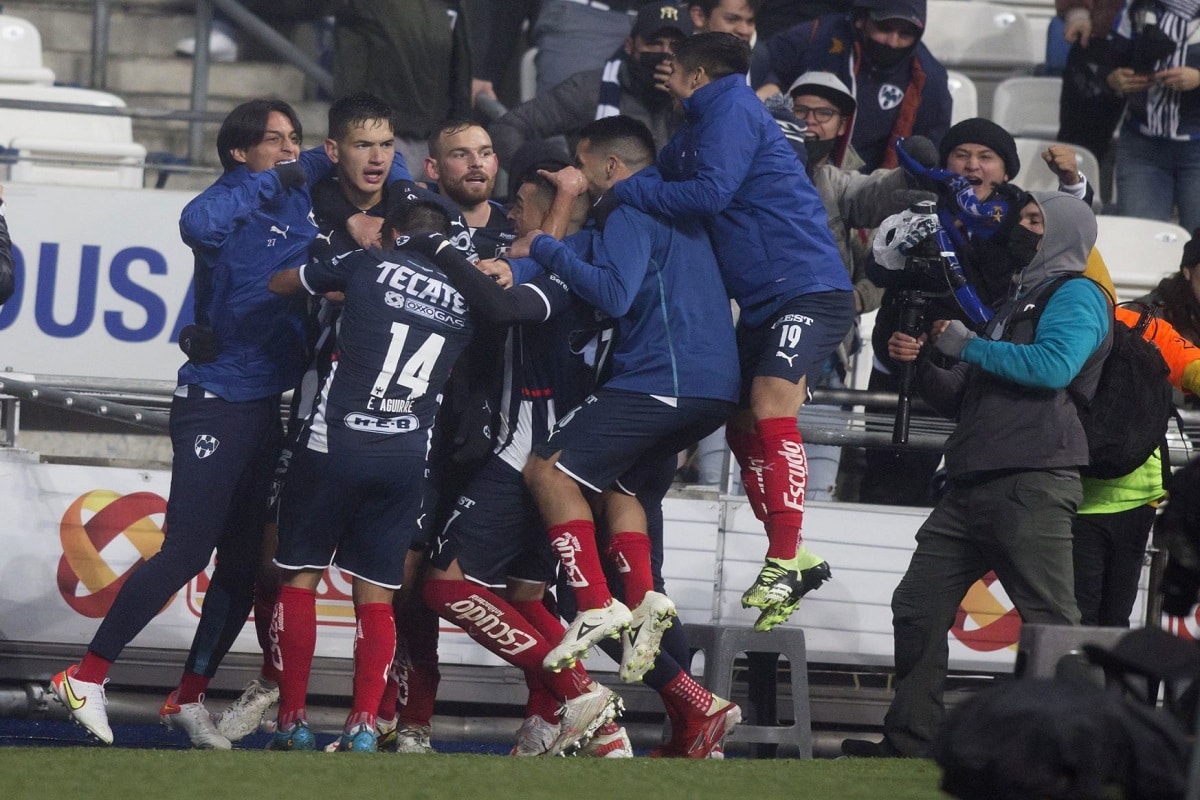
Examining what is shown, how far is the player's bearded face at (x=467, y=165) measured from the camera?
230 inches

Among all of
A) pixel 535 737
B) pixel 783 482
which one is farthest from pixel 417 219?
pixel 535 737

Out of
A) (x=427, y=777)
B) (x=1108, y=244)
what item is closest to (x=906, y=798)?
(x=427, y=777)

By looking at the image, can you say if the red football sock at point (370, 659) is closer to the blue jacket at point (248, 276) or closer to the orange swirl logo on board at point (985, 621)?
the blue jacket at point (248, 276)

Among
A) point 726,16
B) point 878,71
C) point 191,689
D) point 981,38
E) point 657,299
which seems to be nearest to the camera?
point 657,299

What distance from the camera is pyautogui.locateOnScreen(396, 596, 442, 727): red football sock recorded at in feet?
18.8

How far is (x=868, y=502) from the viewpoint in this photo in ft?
22.7

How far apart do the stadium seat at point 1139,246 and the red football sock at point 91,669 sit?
17.1 ft

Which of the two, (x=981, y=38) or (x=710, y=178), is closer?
(x=710, y=178)

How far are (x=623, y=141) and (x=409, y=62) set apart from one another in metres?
2.90

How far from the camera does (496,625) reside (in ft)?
17.5

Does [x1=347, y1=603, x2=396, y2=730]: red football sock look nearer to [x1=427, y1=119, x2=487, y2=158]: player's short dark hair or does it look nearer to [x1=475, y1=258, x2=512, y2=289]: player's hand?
[x1=475, y1=258, x2=512, y2=289]: player's hand

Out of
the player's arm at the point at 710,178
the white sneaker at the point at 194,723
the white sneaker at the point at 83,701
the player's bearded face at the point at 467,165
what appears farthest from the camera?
the player's bearded face at the point at 467,165

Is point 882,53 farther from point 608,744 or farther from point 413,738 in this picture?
point 413,738

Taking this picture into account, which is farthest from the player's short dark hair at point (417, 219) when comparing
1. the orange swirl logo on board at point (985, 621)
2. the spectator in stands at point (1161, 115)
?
the spectator in stands at point (1161, 115)
